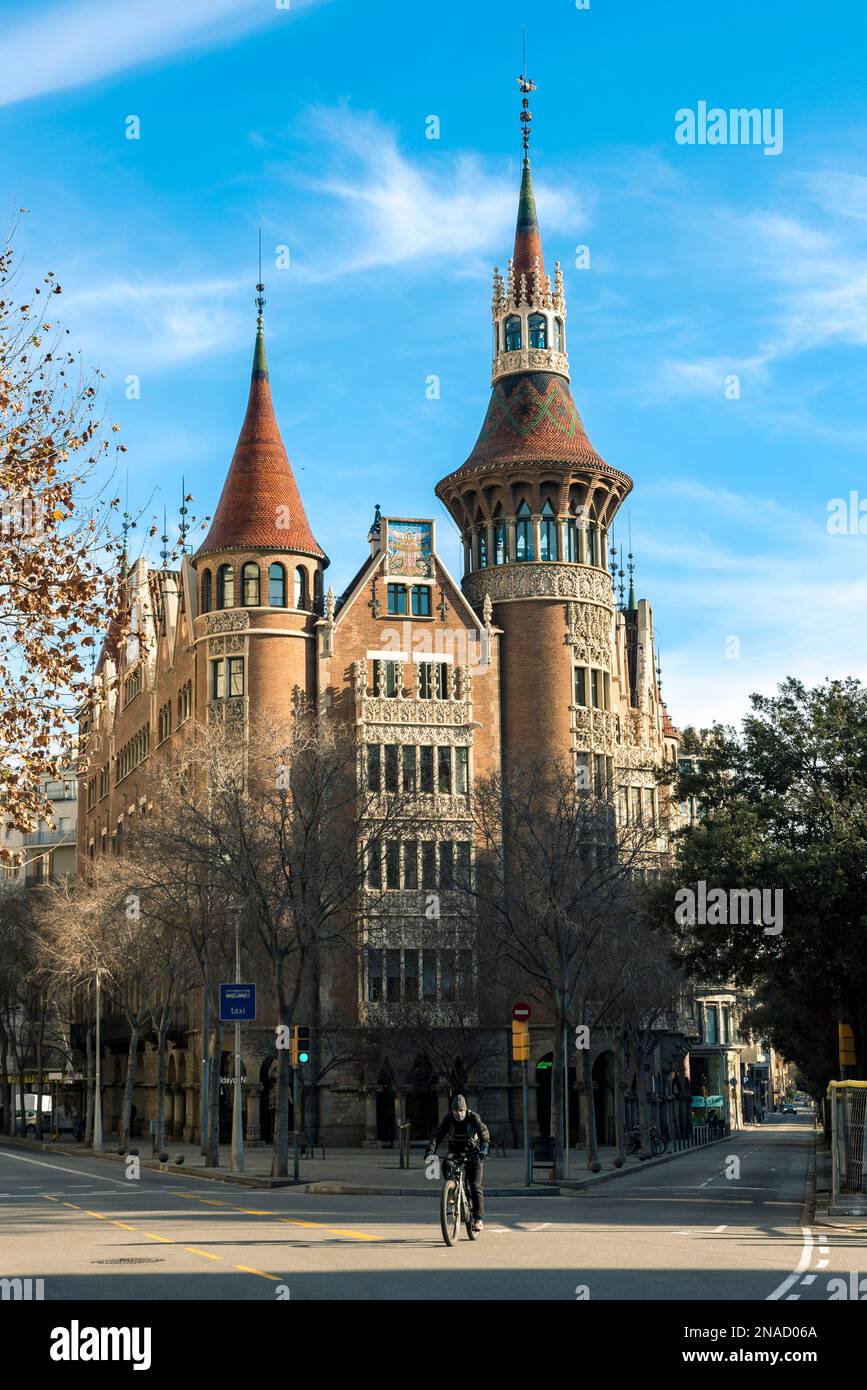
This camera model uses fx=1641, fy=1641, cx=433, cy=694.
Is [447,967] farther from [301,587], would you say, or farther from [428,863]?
[301,587]

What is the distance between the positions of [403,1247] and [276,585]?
46748 mm

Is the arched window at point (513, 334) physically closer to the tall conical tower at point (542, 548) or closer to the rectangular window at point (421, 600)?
the tall conical tower at point (542, 548)

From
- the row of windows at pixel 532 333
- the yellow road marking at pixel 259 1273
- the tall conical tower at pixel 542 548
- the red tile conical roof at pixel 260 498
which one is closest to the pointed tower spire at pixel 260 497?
the red tile conical roof at pixel 260 498

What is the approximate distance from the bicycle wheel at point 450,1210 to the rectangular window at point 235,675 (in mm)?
44802

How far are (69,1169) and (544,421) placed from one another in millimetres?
36012

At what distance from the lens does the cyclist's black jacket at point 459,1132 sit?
19.1 m

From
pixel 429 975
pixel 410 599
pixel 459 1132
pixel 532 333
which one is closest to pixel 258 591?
pixel 410 599

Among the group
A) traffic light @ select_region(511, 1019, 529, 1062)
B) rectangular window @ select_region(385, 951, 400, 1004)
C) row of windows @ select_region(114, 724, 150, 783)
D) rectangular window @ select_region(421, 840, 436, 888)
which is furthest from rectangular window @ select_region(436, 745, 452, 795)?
traffic light @ select_region(511, 1019, 529, 1062)

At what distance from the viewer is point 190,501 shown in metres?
19.3

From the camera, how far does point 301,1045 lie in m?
35.2
